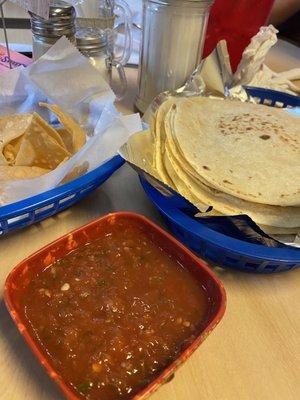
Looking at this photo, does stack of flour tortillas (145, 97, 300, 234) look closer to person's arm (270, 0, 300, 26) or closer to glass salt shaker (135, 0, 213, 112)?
glass salt shaker (135, 0, 213, 112)

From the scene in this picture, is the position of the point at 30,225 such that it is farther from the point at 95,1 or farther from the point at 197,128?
the point at 95,1

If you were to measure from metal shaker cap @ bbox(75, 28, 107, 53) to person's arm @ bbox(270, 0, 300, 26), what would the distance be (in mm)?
1578

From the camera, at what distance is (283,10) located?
7.92ft

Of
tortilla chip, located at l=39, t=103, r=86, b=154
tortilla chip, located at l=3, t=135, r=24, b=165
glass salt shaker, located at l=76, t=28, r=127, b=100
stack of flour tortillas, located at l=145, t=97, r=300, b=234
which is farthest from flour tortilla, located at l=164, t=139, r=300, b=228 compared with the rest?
glass salt shaker, located at l=76, t=28, r=127, b=100

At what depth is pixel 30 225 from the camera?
2.63 feet

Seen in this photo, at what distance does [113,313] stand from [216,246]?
0.22 m

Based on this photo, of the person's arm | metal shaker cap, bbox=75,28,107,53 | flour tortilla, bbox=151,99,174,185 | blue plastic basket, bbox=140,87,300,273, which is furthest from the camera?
the person's arm

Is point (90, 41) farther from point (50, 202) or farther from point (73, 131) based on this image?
point (50, 202)

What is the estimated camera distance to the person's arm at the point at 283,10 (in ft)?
7.77

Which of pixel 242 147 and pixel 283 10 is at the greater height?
pixel 242 147

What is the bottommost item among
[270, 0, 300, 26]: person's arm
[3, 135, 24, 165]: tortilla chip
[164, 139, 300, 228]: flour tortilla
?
[270, 0, 300, 26]: person's arm

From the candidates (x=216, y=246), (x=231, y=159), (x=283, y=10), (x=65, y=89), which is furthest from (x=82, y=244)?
(x=283, y=10)

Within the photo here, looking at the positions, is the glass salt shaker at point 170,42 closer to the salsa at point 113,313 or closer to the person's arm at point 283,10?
the salsa at point 113,313

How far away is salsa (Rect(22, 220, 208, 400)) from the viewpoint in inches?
20.3
